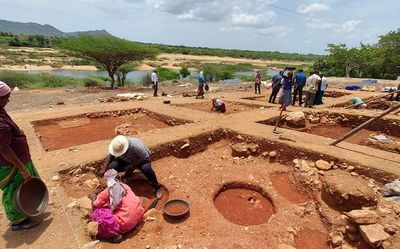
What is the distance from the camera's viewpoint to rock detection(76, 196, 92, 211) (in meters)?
4.05

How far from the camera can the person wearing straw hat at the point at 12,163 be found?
3.04 m

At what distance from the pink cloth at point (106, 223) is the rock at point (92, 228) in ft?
0.13

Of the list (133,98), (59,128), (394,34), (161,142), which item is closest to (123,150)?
(161,142)

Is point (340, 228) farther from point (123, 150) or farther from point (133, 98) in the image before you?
point (133, 98)

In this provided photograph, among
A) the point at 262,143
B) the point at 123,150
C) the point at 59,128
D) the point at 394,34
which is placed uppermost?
the point at 394,34

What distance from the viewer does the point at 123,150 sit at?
15.0 feet

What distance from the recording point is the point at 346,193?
432 cm

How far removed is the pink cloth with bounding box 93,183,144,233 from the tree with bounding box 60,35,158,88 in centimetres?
1684

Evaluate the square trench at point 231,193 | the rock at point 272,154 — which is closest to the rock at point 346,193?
the square trench at point 231,193

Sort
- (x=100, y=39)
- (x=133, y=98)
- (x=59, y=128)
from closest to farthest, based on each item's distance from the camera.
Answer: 1. (x=59, y=128)
2. (x=133, y=98)
3. (x=100, y=39)

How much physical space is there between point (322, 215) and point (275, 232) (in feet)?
3.26

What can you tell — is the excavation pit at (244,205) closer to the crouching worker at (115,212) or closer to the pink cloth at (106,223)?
the crouching worker at (115,212)

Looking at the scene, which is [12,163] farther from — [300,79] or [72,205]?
[300,79]

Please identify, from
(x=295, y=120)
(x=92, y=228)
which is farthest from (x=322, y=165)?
(x=92, y=228)
